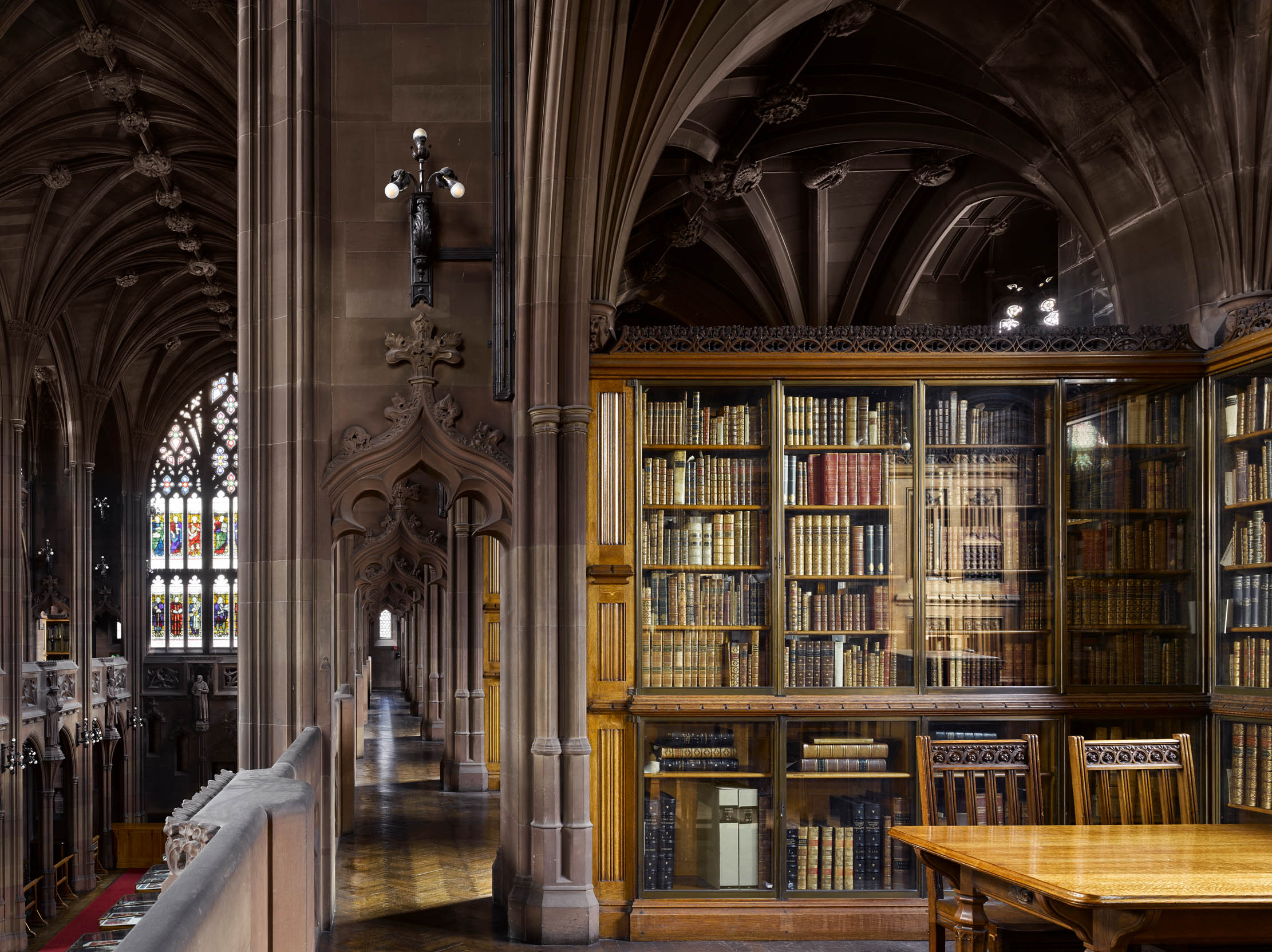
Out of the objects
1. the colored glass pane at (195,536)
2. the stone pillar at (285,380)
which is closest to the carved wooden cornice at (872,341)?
the stone pillar at (285,380)

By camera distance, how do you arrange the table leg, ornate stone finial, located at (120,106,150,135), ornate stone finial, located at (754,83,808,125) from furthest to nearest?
1. ornate stone finial, located at (120,106,150,135)
2. ornate stone finial, located at (754,83,808,125)
3. the table leg

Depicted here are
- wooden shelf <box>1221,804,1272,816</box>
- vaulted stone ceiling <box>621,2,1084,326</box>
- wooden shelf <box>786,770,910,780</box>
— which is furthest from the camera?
vaulted stone ceiling <box>621,2,1084,326</box>

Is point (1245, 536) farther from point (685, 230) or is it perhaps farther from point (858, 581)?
point (685, 230)

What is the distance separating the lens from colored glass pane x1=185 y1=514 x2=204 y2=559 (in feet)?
91.6

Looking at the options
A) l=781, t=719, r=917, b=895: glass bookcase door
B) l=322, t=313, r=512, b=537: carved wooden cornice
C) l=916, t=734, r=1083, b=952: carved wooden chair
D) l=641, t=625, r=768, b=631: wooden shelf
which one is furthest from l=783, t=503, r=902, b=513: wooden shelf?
l=916, t=734, r=1083, b=952: carved wooden chair

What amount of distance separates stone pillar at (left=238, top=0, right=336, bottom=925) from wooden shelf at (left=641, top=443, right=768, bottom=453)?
193 centimetres

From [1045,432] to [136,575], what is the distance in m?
24.9

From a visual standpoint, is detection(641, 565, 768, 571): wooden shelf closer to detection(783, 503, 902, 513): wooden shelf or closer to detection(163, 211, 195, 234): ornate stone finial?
detection(783, 503, 902, 513): wooden shelf

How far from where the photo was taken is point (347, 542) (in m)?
11.6

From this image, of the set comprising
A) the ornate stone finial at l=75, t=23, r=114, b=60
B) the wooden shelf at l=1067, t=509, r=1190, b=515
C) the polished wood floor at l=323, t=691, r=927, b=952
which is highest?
the ornate stone finial at l=75, t=23, r=114, b=60

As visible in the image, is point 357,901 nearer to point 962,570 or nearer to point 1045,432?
point 962,570

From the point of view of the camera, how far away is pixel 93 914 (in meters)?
18.6

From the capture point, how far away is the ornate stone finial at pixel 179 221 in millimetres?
16844

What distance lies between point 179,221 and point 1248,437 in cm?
1574
